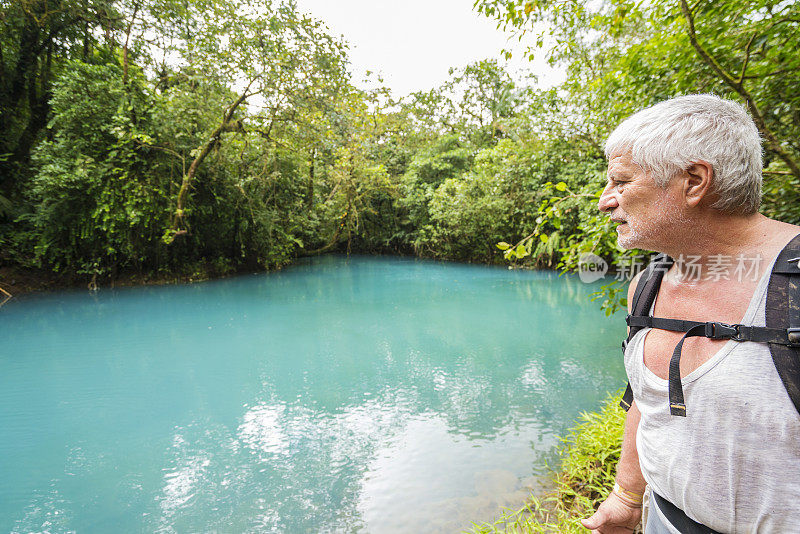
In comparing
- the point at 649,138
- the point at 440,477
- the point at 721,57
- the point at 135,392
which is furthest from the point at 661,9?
the point at 135,392

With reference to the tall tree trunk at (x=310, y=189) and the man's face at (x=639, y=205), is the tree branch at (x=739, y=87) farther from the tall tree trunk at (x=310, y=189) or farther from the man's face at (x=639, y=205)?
the tall tree trunk at (x=310, y=189)

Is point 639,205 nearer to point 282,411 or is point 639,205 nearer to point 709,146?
point 709,146

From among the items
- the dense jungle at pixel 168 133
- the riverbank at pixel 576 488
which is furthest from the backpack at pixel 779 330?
the dense jungle at pixel 168 133

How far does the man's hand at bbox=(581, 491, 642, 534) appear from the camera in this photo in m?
0.95

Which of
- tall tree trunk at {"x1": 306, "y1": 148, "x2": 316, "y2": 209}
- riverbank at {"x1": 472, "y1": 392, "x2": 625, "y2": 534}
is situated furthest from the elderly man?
tall tree trunk at {"x1": 306, "y1": 148, "x2": 316, "y2": 209}

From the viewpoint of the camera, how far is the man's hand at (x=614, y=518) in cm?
95

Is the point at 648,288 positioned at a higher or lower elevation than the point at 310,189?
lower

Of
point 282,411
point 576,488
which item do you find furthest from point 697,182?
point 282,411

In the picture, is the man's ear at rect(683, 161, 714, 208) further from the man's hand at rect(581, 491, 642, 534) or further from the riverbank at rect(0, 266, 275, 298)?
the riverbank at rect(0, 266, 275, 298)

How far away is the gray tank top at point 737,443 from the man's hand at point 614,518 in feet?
0.90

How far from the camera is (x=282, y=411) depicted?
13.2 feet

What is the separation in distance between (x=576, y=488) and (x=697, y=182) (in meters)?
2.52

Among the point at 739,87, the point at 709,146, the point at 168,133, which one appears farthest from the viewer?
the point at 168,133

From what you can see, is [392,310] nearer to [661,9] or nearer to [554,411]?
[554,411]
